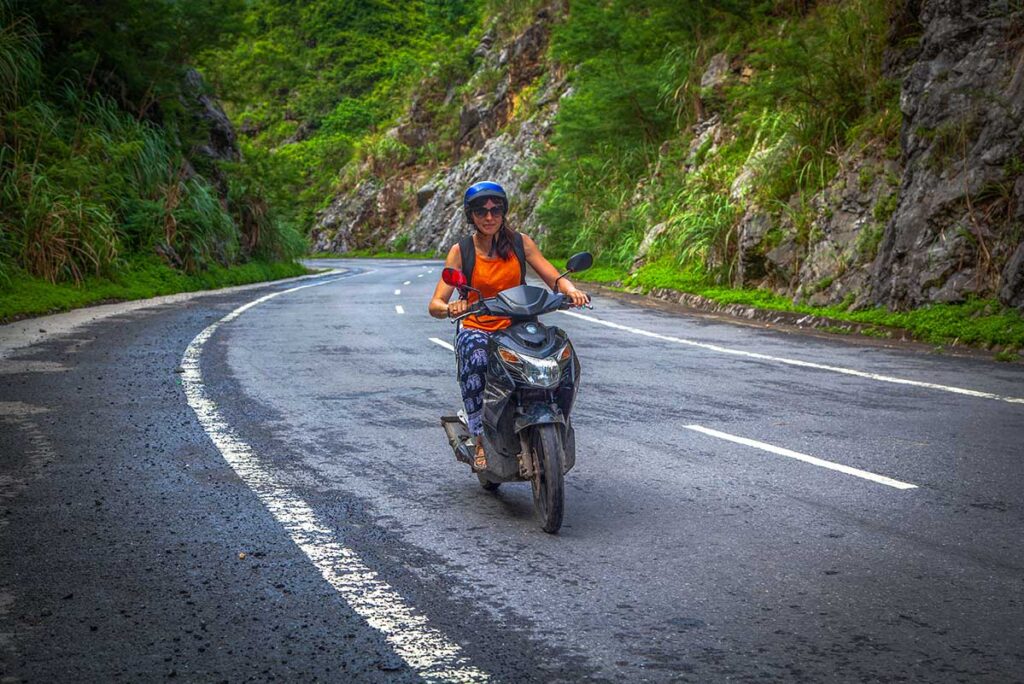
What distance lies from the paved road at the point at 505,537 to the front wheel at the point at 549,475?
0.41ft

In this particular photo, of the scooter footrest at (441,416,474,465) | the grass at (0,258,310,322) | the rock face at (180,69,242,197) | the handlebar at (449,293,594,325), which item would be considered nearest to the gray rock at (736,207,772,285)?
the grass at (0,258,310,322)

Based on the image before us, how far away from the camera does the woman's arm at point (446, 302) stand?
549cm

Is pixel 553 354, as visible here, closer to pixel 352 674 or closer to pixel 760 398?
pixel 352 674

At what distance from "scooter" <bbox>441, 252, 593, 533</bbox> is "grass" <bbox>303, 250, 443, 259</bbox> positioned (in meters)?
57.9

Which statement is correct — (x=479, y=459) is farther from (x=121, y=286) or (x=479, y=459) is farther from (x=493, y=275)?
(x=121, y=286)

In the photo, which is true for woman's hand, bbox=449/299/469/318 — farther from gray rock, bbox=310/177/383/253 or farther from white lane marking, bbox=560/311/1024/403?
gray rock, bbox=310/177/383/253

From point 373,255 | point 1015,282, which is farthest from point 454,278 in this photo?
point 373,255

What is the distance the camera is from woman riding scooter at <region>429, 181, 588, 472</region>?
559cm

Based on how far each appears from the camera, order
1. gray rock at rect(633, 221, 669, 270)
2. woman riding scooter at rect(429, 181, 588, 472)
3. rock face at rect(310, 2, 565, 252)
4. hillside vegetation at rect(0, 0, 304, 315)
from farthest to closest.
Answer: rock face at rect(310, 2, 565, 252) → gray rock at rect(633, 221, 669, 270) → hillside vegetation at rect(0, 0, 304, 315) → woman riding scooter at rect(429, 181, 588, 472)

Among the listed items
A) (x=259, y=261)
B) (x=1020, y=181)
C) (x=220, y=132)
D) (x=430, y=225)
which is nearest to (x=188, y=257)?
(x=259, y=261)

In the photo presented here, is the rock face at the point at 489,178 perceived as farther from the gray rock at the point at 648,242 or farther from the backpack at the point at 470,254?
the backpack at the point at 470,254

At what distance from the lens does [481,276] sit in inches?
232

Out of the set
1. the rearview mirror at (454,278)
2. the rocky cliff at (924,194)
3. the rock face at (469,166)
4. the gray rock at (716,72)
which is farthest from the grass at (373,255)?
the rearview mirror at (454,278)

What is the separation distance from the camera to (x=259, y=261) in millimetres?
36531
